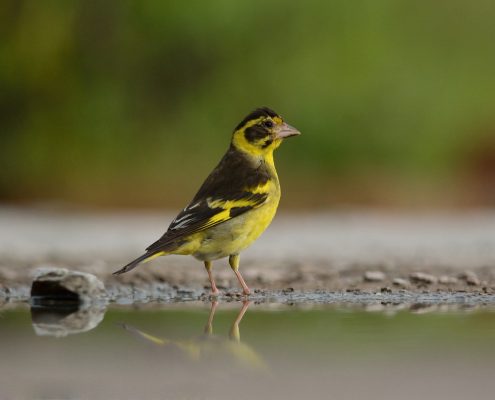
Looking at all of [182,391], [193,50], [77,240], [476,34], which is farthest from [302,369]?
[476,34]

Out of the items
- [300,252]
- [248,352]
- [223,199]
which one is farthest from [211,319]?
[300,252]

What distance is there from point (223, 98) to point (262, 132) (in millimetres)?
9688

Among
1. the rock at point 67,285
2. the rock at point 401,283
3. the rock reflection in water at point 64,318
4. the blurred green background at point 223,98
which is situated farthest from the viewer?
the blurred green background at point 223,98

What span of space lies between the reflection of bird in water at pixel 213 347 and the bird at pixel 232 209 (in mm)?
1687

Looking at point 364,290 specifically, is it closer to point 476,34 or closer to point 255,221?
point 255,221

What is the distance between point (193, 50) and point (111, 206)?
113 inches

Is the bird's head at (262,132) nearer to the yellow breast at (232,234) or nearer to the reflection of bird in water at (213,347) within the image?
the yellow breast at (232,234)

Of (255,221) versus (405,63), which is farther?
(405,63)

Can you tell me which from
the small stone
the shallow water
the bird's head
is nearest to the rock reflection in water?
the shallow water

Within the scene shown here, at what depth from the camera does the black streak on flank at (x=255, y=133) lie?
356 inches

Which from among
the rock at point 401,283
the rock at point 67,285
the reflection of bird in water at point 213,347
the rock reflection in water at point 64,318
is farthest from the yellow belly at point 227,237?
the reflection of bird in water at point 213,347

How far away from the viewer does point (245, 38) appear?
742 inches

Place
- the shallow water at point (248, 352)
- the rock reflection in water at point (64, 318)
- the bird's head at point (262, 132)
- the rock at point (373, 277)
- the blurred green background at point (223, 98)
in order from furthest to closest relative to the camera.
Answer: the blurred green background at point (223, 98) < the rock at point (373, 277) < the bird's head at point (262, 132) < the rock reflection in water at point (64, 318) < the shallow water at point (248, 352)

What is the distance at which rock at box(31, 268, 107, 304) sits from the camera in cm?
809
